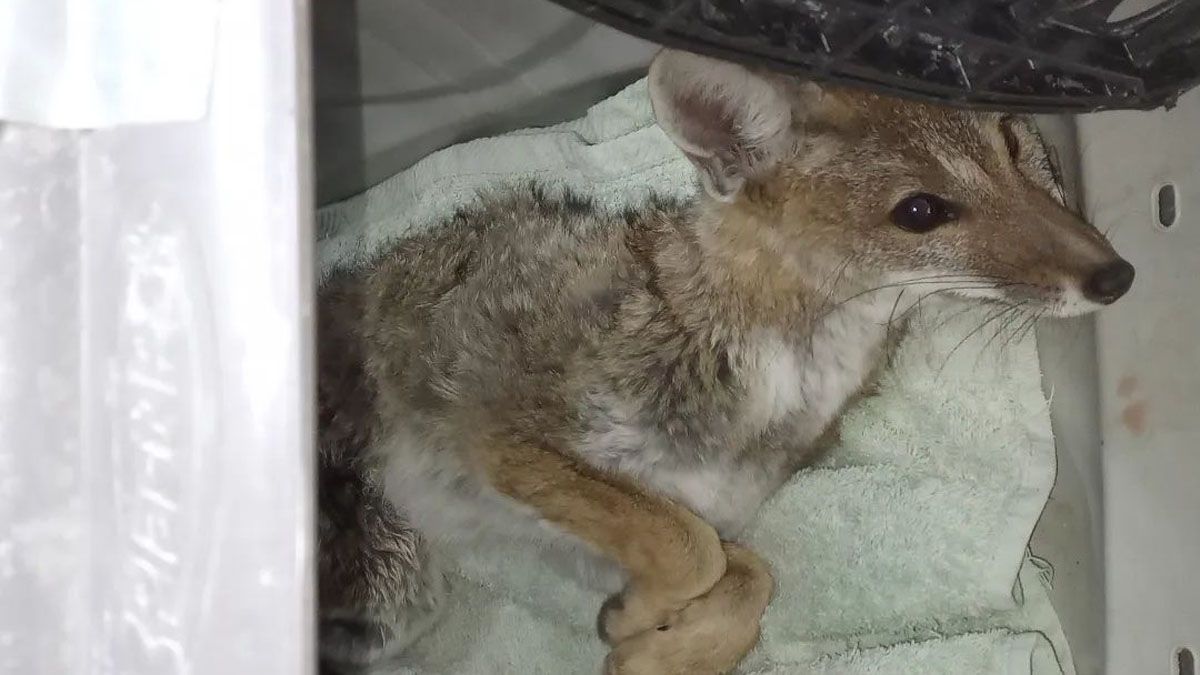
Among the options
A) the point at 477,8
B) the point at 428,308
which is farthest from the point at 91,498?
the point at 477,8

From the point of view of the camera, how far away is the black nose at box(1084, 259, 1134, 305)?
1.48 m

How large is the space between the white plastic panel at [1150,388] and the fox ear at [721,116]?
0.76 metres

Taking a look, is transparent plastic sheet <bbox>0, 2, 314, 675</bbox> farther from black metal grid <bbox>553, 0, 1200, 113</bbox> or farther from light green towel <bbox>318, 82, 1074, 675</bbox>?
light green towel <bbox>318, 82, 1074, 675</bbox>

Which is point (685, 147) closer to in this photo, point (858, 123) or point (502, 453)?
point (858, 123)

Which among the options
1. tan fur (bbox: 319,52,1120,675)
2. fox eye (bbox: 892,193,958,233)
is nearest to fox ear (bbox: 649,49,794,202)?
tan fur (bbox: 319,52,1120,675)

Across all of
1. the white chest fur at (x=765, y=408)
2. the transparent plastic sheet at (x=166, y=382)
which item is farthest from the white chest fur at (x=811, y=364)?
the transparent plastic sheet at (x=166, y=382)

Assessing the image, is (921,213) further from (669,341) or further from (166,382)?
(166,382)

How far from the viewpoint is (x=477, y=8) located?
207 centimetres

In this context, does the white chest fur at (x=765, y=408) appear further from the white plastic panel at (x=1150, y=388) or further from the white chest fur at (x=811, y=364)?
the white plastic panel at (x=1150, y=388)

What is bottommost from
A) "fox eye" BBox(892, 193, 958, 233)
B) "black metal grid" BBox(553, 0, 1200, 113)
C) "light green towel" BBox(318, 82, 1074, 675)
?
"light green towel" BBox(318, 82, 1074, 675)

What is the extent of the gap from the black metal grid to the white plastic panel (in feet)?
1.61

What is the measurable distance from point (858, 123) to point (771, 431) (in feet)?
1.97

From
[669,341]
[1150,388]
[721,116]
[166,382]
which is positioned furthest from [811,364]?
[166,382]

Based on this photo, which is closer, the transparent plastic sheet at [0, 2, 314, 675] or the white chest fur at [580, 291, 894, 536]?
the transparent plastic sheet at [0, 2, 314, 675]
